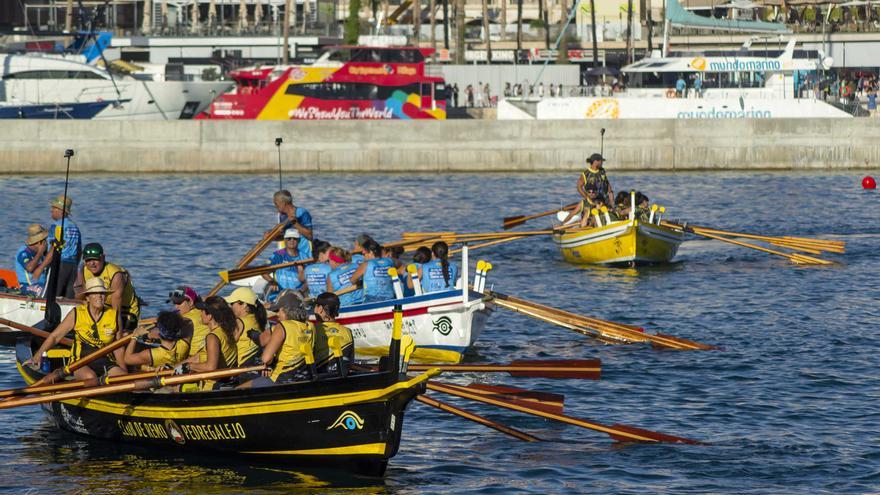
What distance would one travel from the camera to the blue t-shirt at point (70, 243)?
21.0 m

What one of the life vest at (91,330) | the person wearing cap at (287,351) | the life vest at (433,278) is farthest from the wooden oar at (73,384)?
the life vest at (433,278)

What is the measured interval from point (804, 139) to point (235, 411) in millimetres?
41484

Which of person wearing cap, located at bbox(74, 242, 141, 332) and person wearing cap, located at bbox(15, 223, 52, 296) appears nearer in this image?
person wearing cap, located at bbox(74, 242, 141, 332)

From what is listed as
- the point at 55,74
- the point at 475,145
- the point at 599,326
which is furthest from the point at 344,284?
the point at 55,74

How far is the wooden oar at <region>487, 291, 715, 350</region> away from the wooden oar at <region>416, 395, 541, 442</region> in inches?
201

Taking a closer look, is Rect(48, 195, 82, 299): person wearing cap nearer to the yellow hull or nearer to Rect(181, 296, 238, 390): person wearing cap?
Rect(181, 296, 238, 390): person wearing cap

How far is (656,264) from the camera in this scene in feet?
103

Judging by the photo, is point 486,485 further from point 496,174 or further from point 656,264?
point 496,174

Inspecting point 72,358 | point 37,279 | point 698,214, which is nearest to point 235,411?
point 72,358

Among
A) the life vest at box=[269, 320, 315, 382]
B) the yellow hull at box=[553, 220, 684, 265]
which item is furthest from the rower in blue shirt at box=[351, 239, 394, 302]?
the yellow hull at box=[553, 220, 684, 265]

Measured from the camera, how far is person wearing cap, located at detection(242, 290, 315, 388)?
48.3 feet

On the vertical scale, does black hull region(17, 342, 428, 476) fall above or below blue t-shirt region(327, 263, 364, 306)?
below

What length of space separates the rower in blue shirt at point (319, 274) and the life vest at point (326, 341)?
5.57 metres

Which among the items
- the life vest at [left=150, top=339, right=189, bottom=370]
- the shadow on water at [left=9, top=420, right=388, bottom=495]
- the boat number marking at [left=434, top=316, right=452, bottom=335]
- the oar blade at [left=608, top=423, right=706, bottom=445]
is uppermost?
the life vest at [left=150, top=339, right=189, bottom=370]
